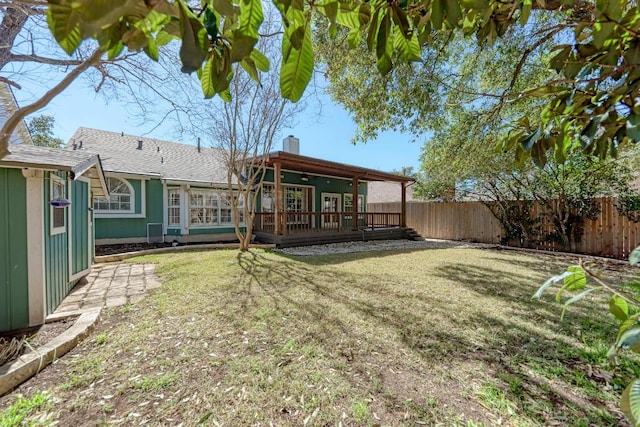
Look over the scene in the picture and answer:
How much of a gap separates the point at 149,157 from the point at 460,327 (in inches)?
494

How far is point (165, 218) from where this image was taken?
408 inches

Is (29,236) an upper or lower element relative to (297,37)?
lower

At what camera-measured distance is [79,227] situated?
4.93 meters

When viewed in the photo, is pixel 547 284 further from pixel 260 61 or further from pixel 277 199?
pixel 277 199

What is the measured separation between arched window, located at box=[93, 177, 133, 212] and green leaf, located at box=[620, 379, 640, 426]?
39.0 feet

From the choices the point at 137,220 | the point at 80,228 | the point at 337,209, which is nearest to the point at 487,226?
the point at 337,209

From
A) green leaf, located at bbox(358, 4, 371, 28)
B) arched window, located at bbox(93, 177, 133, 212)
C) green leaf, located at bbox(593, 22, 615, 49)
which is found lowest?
arched window, located at bbox(93, 177, 133, 212)

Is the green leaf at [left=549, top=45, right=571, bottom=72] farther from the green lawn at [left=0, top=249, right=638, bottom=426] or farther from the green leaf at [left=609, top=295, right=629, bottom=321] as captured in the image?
the green lawn at [left=0, top=249, right=638, bottom=426]

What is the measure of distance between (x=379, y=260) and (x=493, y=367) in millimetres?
5336

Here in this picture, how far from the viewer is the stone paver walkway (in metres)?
3.92

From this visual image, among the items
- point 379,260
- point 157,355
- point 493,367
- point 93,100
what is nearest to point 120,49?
point 157,355

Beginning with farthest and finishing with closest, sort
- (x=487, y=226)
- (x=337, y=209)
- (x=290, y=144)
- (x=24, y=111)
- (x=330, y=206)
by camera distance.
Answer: (x=337, y=209) < (x=330, y=206) < (x=290, y=144) < (x=487, y=226) < (x=24, y=111)

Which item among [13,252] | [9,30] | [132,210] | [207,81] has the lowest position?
[13,252]

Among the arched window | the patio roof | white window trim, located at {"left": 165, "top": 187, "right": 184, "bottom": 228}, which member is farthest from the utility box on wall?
the arched window
